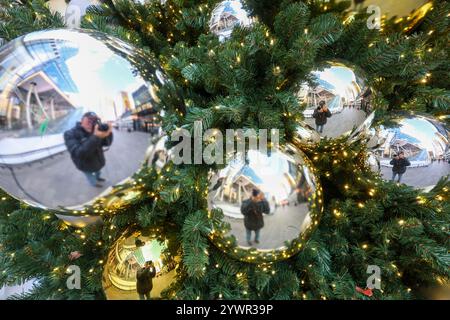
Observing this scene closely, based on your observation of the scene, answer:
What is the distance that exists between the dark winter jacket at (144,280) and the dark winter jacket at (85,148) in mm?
221

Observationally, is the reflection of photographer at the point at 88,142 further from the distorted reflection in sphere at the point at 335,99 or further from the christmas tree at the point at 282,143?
the distorted reflection in sphere at the point at 335,99

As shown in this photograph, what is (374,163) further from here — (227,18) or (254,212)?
(227,18)

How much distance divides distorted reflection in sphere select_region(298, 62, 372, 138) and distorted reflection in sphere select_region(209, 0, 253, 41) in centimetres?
18

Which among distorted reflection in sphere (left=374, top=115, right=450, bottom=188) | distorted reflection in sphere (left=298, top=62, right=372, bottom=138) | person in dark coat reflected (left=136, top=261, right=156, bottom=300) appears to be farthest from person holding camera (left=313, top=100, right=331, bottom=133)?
person in dark coat reflected (left=136, top=261, right=156, bottom=300)

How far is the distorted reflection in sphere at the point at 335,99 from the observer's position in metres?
0.50

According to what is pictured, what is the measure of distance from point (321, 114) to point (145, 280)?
388mm

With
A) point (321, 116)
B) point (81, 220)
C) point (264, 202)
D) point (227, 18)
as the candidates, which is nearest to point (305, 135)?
point (321, 116)

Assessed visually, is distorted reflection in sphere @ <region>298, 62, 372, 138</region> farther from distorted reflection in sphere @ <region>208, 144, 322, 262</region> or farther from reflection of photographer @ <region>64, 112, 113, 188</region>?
reflection of photographer @ <region>64, 112, 113, 188</region>

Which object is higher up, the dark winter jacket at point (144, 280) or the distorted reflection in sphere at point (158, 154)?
the distorted reflection in sphere at point (158, 154)

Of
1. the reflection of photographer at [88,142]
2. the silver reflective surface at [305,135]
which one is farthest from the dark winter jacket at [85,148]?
the silver reflective surface at [305,135]

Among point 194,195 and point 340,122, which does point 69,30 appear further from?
point 340,122

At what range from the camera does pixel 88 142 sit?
36cm

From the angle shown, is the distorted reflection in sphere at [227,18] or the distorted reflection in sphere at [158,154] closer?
Result: the distorted reflection in sphere at [158,154]
